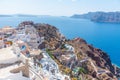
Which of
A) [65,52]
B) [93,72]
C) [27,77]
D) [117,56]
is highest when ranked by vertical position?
[27,77]

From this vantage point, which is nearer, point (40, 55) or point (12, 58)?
point (12, 58)

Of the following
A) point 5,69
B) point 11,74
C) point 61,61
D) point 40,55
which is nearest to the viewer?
point 11,74

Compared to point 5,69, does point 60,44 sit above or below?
below

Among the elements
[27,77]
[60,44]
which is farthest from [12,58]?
[60,44]

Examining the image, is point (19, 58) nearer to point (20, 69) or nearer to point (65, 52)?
point (20, 69)

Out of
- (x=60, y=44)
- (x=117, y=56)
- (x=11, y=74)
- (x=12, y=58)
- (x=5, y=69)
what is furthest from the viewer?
(x=117, y=56)

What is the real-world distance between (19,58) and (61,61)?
2281 cm

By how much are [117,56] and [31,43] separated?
39.9 m

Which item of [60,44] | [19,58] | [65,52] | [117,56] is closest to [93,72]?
[65,52]

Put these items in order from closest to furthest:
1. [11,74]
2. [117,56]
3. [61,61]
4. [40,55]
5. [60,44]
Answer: [11,74]
[40,55]
[61,61]
[60,44]
[117,56]

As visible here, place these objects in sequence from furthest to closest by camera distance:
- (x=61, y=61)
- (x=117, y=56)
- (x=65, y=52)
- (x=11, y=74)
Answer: (x=117, y=56)
(x=65, y=52)
(x=61, y=61)
(x=11, y=74)

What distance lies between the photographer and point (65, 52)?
4128 centimetres

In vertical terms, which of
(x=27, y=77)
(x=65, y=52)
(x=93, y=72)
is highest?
(x=27, y=77)

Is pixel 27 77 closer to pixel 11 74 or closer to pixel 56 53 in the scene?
pixel 11 74
